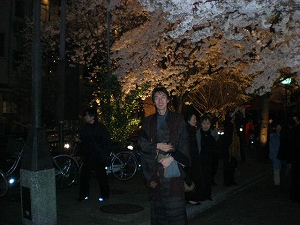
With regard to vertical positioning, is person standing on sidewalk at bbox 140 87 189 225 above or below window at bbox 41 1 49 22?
below

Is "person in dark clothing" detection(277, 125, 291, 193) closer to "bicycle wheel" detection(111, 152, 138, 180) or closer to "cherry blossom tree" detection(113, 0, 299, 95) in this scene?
"cherry blossom tree" detection(113, 0, 299, 95)

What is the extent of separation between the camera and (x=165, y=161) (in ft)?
14.3

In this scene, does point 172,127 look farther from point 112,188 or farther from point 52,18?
point 52,18

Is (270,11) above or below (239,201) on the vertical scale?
above

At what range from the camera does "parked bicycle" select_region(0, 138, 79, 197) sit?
7743 millimetres

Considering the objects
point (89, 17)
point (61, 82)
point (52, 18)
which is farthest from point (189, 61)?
point (52, 18)

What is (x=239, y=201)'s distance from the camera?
28.6ft

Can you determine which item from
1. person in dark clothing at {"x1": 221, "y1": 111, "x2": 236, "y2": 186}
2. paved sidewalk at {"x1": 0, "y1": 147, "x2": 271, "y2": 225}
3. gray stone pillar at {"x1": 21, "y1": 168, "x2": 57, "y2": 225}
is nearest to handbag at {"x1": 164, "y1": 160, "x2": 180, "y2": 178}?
gray stone pillar at {"x1": 21, "y1": 168, "x2": 57, "y2": 225}

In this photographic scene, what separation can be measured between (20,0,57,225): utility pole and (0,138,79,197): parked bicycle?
239 centimetres

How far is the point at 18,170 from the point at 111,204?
2.37m

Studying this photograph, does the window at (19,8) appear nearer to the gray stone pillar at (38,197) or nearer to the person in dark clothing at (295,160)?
the person in dark clothing at (295,160)

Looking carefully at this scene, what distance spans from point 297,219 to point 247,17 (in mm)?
3922

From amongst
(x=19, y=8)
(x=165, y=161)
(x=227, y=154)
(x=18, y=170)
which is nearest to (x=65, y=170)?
(x=18, y=170)

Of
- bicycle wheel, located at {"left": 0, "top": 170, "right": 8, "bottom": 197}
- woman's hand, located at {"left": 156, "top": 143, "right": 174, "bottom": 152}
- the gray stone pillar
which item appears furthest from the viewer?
bicycle wheel, located at {"left": 0, "top": 170, "right": 8, "bottom": 197}
